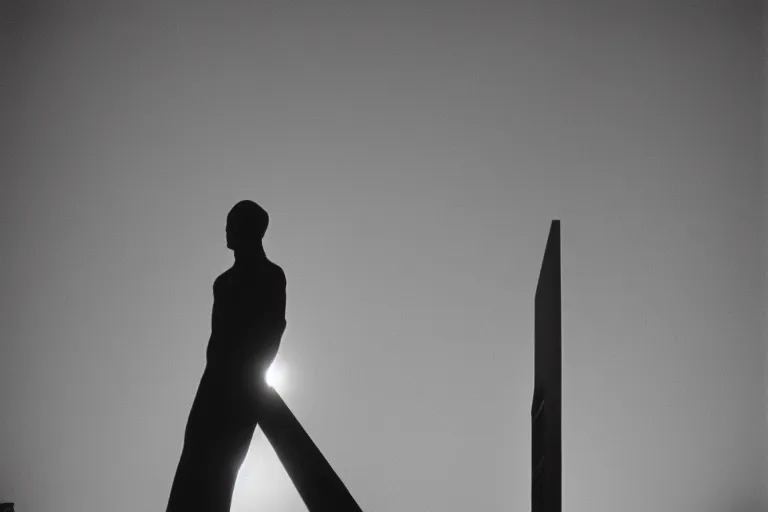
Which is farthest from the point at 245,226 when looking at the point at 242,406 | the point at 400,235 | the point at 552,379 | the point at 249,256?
the point at 400,235

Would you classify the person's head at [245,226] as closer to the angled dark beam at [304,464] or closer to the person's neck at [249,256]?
the person's neck at [249,256]

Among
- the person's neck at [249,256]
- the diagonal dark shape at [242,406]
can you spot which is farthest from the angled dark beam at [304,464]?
the person's neck at [249,256]

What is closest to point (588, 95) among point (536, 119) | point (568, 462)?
point (536, 119)

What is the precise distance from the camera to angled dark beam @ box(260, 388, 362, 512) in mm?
510

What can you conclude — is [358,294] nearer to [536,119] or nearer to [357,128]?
[357,128]

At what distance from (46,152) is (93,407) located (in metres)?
1.07

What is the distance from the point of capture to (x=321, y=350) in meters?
2.67

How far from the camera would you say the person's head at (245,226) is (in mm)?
560

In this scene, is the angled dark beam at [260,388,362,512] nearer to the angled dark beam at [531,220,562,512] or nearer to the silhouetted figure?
the silhouetted figure

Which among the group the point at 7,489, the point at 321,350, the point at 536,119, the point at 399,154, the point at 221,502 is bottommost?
the point at 221,502

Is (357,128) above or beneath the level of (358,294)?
above

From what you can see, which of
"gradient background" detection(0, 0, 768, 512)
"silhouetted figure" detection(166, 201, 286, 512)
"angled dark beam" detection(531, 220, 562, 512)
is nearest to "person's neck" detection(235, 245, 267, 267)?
"silhouetted figure" detection(166, 201, 286, 512)

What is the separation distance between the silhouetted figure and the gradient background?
2115 millimetres

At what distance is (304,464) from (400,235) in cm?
222
